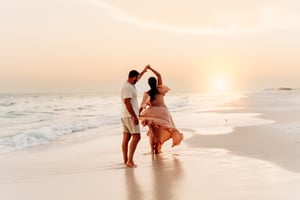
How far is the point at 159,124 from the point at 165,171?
2165mm

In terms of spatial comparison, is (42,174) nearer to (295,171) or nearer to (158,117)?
(158,117)

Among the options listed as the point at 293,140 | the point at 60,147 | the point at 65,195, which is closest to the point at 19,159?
the point at 60,147

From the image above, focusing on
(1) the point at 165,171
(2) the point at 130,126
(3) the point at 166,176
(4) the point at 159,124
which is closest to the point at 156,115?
(4) the point at 159,124

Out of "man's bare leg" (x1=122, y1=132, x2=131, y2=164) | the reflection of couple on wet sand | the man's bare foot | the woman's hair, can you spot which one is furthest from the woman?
the man's bare foot

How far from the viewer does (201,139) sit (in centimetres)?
1100

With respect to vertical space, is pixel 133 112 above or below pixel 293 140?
above

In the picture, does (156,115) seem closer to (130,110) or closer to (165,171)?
(130,110)

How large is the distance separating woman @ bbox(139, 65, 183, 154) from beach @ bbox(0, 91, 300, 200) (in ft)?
1.21

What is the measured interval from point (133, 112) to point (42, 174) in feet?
6.39

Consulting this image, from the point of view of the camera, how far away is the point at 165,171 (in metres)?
6.68

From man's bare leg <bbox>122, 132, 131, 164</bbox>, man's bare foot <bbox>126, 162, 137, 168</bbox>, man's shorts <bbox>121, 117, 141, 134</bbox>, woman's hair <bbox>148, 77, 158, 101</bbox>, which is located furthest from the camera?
woman's hair <bbox>148, 77, 158, 101</bbox>

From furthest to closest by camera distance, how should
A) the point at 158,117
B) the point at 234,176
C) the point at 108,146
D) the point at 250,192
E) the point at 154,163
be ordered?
the point at 108,146 → the point at 158,117 → the point at 154,163 → the point at 234,176 → the point at 250,192

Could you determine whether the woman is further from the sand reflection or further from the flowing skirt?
the sand reflection

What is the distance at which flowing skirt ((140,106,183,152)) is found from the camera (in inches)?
343
